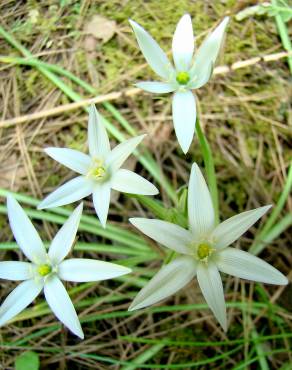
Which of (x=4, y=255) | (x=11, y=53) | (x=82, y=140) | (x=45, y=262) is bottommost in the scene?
(x=45, y=262)

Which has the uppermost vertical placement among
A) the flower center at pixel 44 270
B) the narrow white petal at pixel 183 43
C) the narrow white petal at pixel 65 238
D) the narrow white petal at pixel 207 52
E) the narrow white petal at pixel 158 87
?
the narrow white petal at pixel 183 43

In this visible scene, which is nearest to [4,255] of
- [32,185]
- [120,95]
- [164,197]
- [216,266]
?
[32,185]

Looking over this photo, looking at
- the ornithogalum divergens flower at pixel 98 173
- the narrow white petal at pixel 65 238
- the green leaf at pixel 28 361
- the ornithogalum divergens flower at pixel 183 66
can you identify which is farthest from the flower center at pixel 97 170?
the green leaf at pixel 28 361

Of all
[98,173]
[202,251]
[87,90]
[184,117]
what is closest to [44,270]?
[98,173]

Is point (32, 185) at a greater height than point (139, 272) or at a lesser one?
greater

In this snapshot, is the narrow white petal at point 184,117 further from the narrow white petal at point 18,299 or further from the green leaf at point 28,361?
the green leaf at point 28,361

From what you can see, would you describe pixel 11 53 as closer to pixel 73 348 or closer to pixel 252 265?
pixel 73 348

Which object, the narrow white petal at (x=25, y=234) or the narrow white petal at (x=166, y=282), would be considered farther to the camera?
the narrow white petal at (x=25, y=234)
